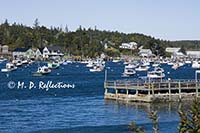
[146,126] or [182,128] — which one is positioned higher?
[182,128]

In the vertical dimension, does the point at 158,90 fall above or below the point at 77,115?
above

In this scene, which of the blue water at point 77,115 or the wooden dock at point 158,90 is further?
the wooden dock at point 158,90

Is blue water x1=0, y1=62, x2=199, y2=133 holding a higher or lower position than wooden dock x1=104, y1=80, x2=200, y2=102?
lower

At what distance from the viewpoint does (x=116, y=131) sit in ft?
128

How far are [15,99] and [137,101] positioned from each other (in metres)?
17.5

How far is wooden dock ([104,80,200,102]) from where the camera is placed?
180 feet

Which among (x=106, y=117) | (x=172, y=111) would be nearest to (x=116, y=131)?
(x=106, y=117)

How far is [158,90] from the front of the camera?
183ft

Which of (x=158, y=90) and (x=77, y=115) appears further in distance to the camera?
(x=158, y=90)

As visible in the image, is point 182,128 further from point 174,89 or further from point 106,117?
point 174,89

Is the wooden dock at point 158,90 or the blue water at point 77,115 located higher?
the wooden dock at point 158,90

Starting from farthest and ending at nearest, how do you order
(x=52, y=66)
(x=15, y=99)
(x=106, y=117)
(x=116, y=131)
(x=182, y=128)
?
(x=52, y=66), (x=15, y=99), (x=106, y=117), (x=116, y=131), (x=182, y=128)

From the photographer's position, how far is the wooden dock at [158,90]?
54875mm

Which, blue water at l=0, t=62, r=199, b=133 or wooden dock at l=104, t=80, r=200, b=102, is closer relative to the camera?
blue water at l=0, t=62, r=199, b=133
